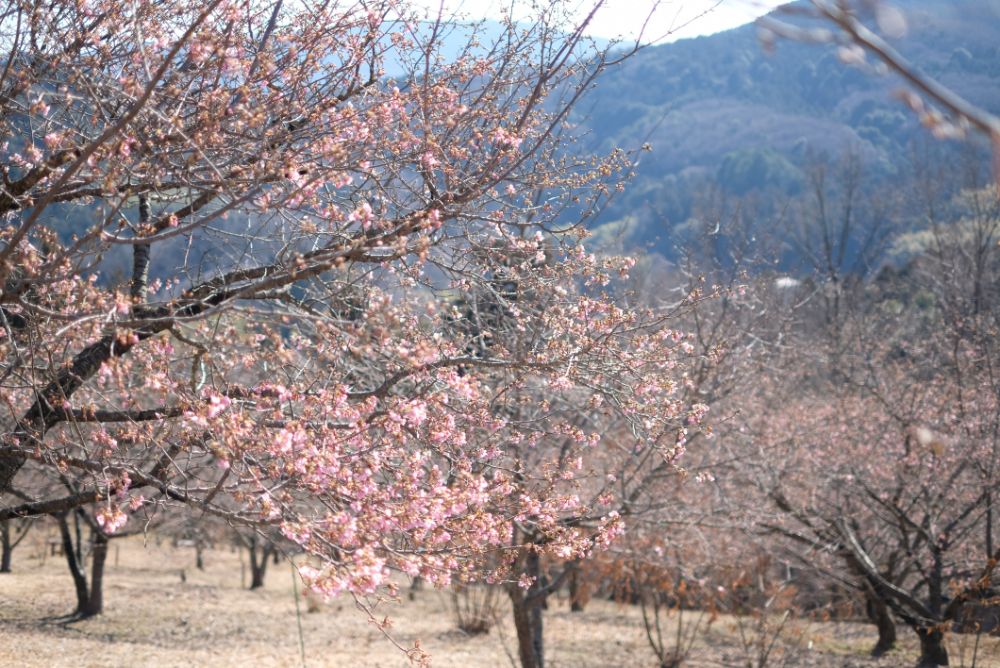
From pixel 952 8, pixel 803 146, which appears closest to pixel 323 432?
pixel 952 8

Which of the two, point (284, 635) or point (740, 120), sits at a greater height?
point (740, 120)

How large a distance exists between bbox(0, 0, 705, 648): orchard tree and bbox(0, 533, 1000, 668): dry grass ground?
6.17 meters

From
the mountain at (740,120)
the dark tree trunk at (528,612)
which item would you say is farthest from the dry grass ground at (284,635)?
the mountain at (740,120)

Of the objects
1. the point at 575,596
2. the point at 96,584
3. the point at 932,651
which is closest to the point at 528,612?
the point at 932,651

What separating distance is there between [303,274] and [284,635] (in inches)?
483

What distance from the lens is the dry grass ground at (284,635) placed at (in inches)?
464

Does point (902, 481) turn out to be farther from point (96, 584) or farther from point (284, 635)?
point (96, 584)

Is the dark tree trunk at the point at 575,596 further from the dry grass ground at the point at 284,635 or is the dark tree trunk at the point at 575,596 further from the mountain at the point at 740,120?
the mountain at the point at 740,120

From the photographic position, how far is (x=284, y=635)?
14.9m

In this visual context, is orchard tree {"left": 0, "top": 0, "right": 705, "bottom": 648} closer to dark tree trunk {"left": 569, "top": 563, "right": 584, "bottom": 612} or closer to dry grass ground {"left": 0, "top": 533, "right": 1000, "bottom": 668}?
dry grass ground {"left": 0, "top": 533, "right": 1000, "bottom": 668}

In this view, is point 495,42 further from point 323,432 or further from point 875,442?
point 875,442

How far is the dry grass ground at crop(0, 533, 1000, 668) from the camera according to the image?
38.7 feet

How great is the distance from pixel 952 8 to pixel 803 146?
96.5 metres

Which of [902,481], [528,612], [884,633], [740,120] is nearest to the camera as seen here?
[528,612]
